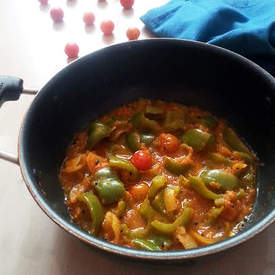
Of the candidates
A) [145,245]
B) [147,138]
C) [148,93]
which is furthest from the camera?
[148,93]

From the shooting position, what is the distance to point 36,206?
1.18 m

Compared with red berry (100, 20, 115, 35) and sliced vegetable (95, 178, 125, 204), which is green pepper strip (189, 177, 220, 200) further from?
red berry (100, 20, 115, 35)

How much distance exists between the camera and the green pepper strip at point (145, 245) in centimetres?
97

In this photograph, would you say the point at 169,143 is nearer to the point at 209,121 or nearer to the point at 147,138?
the point at 147,138

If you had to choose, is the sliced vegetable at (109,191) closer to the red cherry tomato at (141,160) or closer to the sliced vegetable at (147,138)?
the red cherry tomato at (141,160)

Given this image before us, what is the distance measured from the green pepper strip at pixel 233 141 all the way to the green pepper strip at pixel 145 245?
485mm

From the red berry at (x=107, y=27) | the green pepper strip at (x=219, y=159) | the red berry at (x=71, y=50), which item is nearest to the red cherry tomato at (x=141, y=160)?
the green pepper strip at (x=219, y=159)

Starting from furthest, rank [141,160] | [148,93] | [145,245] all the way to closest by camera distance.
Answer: [148,93] → [141,160] → [145,245]

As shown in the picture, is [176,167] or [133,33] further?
[133,33]

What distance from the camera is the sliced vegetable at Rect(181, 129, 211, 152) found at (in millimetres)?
1258

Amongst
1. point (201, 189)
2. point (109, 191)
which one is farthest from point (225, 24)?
point (109, 191)

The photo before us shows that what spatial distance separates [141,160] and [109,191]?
165mm

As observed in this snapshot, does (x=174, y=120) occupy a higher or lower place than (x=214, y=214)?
higher

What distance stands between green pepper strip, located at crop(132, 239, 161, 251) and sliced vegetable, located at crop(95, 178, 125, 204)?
154 millimetres
